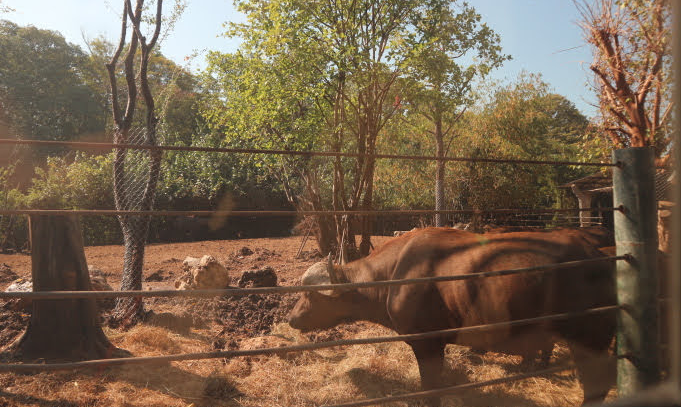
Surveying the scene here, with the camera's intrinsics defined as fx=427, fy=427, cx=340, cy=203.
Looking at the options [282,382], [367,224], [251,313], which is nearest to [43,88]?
[367,224]

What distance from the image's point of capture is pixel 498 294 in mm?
3215

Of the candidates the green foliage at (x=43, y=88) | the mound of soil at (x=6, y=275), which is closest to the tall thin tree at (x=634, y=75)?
the mound of soil at (x=6, y=275)

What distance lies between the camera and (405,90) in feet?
28.8

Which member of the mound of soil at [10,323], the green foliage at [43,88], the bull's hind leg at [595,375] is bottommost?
the mound of soil at [10,323]

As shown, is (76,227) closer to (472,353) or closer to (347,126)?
(472,353)

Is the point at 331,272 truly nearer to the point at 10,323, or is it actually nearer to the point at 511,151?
the point at 10,323

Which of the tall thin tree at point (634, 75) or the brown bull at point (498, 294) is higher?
the tall thin tree at point (634, 75)

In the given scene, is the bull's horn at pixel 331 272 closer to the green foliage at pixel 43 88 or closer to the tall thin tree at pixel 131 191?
the tall thin tree at pixel 131 191

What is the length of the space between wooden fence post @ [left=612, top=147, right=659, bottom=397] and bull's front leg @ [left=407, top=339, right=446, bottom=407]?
135 cm

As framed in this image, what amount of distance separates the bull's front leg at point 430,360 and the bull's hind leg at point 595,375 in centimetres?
101

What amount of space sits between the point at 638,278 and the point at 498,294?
0.95m

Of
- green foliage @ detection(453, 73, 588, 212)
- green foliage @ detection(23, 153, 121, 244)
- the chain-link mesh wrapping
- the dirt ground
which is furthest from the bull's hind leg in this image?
green foliage @ detection(23, 153, 121, 244)

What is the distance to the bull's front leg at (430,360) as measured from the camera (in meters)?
3.57

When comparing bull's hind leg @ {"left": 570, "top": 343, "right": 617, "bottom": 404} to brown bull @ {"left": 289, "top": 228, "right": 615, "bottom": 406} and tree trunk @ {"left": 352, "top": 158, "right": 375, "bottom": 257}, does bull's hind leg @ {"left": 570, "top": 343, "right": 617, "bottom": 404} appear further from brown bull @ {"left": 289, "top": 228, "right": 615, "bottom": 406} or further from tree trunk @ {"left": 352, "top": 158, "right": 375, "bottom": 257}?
tree trunk @ {"left": 352, "top": 158, "right": 375, "bottom": 257}
